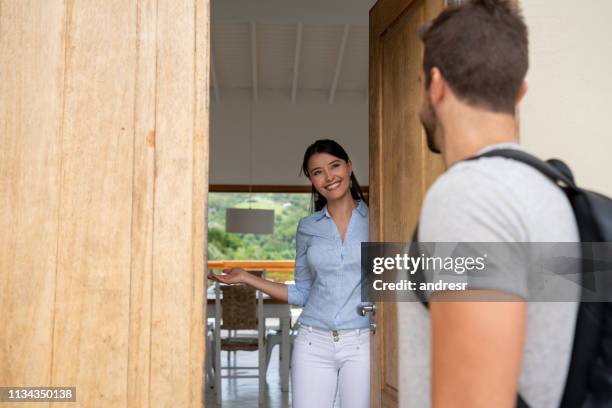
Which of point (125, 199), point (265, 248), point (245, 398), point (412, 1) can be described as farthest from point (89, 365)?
point (265, 248)

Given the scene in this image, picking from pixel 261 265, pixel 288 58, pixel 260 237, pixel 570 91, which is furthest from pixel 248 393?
pixel 260 237

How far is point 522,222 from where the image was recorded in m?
0.81

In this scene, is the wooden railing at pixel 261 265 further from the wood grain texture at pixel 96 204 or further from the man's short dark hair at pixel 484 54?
the man's short dark hair at pixel 484 54

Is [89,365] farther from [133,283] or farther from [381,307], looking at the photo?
[381,307]

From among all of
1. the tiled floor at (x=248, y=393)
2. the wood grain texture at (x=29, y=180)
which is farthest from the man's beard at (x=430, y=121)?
the tiled floor at (x=248, y=393)

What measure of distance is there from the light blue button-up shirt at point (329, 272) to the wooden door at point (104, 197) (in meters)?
1.12

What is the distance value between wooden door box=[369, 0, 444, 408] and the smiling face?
22 centimetres

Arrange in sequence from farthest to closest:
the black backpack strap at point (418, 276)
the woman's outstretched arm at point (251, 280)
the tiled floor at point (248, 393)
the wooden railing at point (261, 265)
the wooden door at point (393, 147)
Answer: the wooden railing at point (261, 265), the tiled floor at point (248, 393), the woman's outstretched arm at point (251, 280), the wooden door at point (393, 147), the black backpack strap at point (418, 276)

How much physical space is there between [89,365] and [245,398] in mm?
4419

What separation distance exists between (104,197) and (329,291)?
132 cm

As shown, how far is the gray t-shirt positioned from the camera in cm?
81

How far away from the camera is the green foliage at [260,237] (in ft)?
39.5

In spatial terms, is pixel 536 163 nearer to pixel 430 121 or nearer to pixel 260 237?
pixel 430 121

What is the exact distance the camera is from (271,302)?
6441mm
